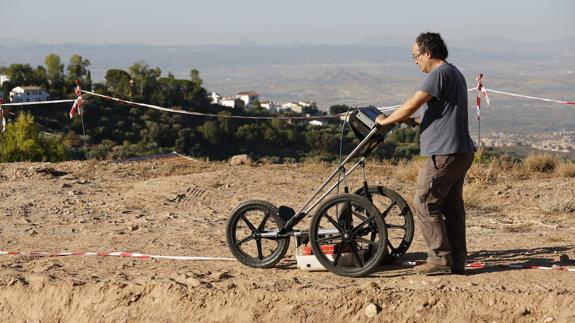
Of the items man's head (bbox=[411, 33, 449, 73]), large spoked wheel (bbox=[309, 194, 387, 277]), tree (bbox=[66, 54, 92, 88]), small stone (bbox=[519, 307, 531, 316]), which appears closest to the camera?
small stone (bbox=[519, 307, 531, 316])

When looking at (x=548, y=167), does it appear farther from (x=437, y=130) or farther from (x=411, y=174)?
(x=437, y=130)

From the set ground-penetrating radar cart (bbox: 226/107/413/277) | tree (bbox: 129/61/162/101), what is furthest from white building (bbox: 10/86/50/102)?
ground-penetrating radar cart (bbox: 226/107/413/277)

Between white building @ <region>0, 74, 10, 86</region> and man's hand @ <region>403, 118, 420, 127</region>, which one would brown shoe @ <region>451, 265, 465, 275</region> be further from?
white building @ <region>0, 74, 10, 86</region>

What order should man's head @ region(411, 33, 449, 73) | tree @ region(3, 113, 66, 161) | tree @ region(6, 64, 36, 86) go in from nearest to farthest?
man's head @ region(411, 33, 449, 73)
tree @ region(3, 113, 66, 161)
tree @ region(6, 64, 36, 86)

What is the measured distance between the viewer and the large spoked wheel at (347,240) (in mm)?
6586

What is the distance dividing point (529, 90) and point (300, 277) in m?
112

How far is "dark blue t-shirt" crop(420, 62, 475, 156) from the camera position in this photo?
6.12 m

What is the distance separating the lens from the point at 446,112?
6195mm

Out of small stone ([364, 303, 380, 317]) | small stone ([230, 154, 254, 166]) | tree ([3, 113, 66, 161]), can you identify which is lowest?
tree ([3, 113, 66, 161])

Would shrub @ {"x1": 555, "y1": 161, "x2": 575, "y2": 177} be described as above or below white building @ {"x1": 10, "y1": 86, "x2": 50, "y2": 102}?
above

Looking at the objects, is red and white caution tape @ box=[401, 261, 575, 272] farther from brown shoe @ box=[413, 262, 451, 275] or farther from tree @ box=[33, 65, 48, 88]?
tree @ box=[33, 65, 48, 88]

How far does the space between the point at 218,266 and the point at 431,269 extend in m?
2.12

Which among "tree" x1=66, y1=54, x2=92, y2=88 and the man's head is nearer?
the man's head

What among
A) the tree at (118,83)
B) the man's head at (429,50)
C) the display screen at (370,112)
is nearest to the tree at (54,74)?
the tree at (118,83)
